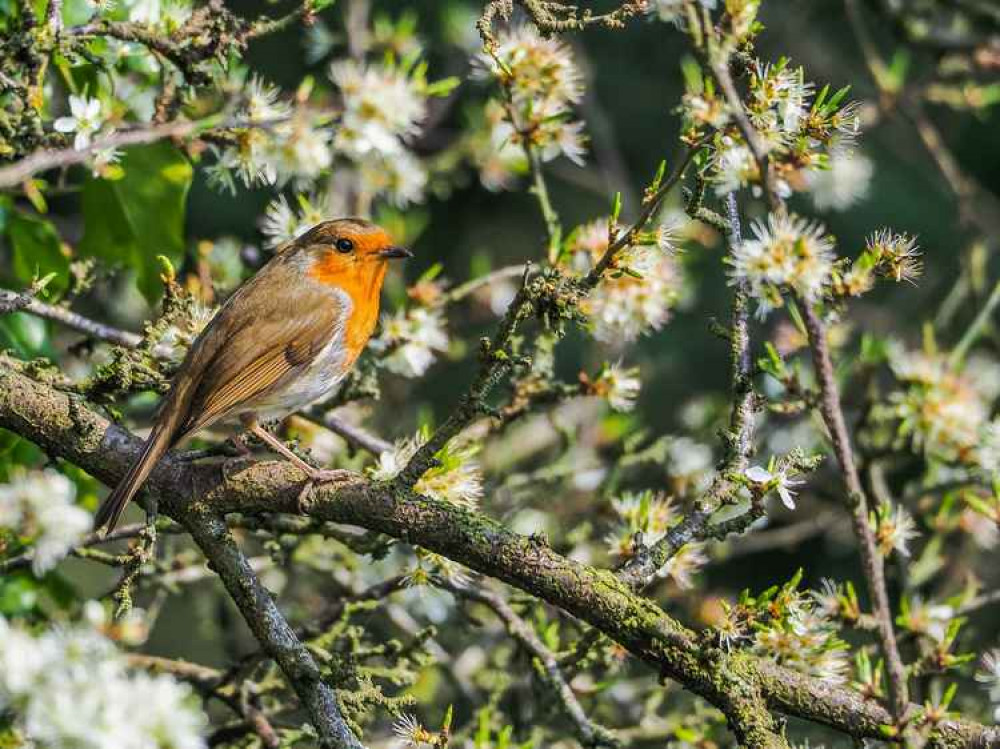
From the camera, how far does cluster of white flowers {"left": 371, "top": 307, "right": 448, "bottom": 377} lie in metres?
4.04

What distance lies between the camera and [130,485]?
9.98ft

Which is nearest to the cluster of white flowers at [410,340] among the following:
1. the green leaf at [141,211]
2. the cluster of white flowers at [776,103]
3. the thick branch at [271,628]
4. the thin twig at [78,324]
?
the green leaf at [141,211]

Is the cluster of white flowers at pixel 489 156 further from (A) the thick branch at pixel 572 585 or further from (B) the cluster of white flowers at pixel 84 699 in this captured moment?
(B) the cluster of white flowers at pixel 84 699

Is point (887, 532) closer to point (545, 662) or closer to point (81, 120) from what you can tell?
point (545, 662)

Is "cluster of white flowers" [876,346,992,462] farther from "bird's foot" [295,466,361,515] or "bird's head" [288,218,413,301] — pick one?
"bird's foot" [295,466,361,515]

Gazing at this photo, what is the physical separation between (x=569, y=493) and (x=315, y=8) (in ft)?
8.26

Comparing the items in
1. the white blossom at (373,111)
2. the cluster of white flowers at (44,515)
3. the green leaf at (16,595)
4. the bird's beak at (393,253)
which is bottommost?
the green leaf at (16,595)

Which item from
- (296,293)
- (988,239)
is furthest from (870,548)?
(988,239)

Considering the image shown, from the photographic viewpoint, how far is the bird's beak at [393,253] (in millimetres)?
4145

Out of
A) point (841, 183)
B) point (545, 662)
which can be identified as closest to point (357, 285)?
point (545, 662)

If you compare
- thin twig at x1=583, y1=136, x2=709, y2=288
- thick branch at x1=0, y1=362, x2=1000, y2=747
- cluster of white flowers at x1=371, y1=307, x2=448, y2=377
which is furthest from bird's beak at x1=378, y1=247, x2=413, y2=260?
thin twig at x1=583, y1=136, x2=709, y2=288

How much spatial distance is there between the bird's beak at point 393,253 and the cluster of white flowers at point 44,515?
6.18 ft

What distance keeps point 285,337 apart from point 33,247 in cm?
80

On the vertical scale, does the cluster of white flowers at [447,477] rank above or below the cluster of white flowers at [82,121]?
below
